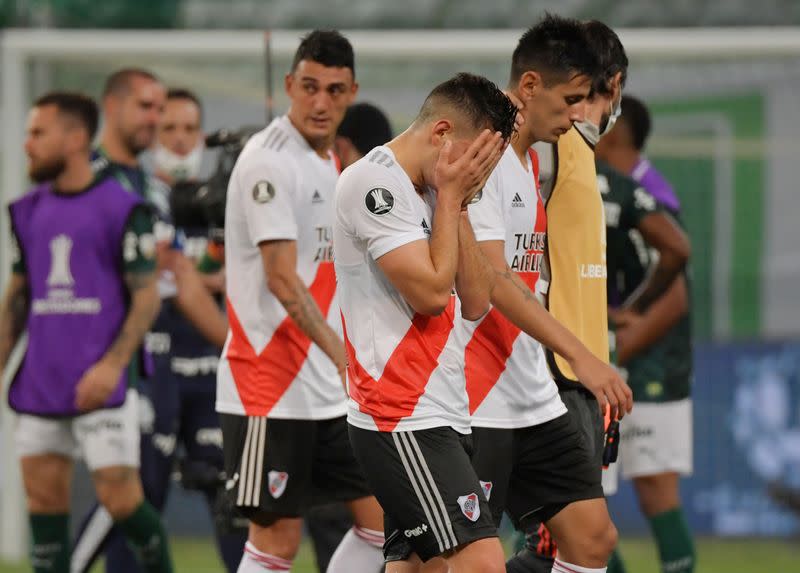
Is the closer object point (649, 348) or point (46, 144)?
point (46, 144)

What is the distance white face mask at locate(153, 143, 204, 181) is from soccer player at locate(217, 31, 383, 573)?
295 centimetres

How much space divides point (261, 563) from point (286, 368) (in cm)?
70

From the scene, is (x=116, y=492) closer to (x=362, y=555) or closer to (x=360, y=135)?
(x=362, y=555)

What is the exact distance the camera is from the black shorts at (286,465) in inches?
218

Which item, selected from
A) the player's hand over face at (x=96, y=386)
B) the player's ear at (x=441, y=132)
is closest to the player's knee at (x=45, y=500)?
the player's hand over face at (x=96, y=386)

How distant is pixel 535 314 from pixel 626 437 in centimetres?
267

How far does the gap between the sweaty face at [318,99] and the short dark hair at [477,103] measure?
137cm

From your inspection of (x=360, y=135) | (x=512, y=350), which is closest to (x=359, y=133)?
(x=360, y=135)

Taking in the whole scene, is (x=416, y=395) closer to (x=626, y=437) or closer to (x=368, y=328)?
(x=368, y=328)

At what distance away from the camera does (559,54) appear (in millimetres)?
4992

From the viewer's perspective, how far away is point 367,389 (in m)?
4.36

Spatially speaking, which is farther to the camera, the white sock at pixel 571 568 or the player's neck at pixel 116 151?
the player's neck at pixel 116 151

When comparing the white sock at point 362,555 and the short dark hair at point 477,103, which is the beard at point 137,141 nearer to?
the white sock at point 362,555

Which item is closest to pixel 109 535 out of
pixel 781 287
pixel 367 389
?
pixel 367 389
